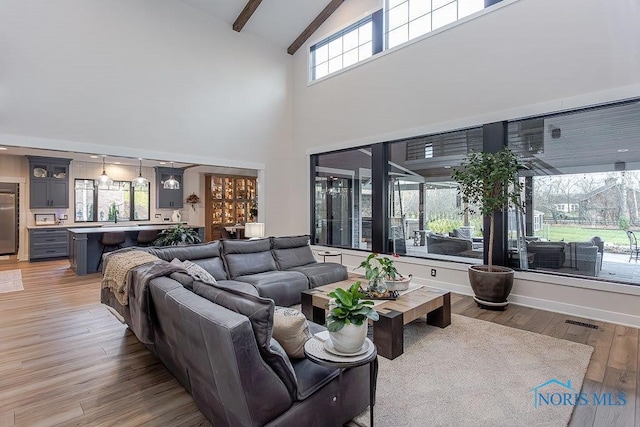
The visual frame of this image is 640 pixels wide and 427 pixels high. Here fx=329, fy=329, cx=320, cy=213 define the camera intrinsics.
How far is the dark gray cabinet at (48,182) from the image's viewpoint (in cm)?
826

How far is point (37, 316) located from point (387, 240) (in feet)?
17.2

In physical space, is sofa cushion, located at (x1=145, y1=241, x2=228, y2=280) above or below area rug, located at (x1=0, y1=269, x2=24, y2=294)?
above

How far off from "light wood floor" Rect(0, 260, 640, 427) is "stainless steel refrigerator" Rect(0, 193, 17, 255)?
17.1 feet

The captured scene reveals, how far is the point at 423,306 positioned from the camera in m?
3.23

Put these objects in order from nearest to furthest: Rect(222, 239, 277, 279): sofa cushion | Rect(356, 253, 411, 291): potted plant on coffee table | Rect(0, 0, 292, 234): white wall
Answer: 1. Rect(356, 253, 411, 291): potted plant on coffee table
2. Rect(222, 239, 277, 279): sofa cushion
3. Rect(0, 0, 292, 234): white wall

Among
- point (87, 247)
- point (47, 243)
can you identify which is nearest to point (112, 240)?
point (87, 247)

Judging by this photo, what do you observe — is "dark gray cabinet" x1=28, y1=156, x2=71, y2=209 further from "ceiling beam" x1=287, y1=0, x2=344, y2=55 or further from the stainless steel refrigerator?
"ceiling beam" x1=287, y1=0, x2=344, y2=55

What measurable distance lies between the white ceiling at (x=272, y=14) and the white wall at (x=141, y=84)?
168mm

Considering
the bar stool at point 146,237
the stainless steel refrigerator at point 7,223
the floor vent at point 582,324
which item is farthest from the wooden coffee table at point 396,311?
the stainless steel refrigerator at point 7,223

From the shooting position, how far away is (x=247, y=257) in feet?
14.9

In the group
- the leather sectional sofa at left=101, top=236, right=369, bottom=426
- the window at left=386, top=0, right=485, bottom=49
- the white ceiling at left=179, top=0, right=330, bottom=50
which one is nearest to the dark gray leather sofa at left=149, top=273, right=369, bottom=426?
the leather sectional sofa at left=101, top=236, right=369, bottom=426

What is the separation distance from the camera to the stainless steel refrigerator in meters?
8.19

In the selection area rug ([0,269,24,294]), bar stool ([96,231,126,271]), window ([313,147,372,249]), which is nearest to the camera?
area rug ([0,269,24,294])

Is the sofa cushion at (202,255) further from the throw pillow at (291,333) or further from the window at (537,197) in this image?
the window at (537,197)
